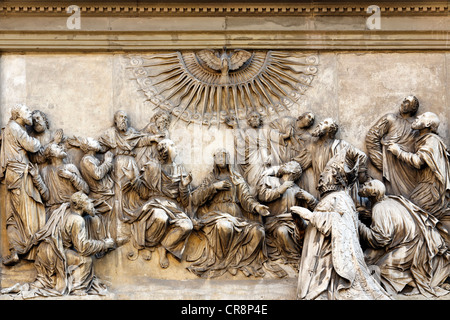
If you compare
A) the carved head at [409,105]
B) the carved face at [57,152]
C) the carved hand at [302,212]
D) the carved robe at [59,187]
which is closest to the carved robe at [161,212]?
the carved robe at [59,187]

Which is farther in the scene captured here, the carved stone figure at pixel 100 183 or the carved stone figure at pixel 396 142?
the carved stone figure at pixel 396 142

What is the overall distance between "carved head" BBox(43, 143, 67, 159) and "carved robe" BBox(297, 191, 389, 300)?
2.73 meters

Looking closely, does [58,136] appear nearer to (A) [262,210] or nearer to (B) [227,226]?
(B) [227,226]

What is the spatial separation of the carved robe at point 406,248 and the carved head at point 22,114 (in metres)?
3.70

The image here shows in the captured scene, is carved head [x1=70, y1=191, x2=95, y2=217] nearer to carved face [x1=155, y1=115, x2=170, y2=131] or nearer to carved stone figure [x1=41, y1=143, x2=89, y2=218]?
carved stone figure [x1=41, y1=143, x2=89, y2=218]

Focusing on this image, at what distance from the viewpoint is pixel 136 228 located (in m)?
15.0

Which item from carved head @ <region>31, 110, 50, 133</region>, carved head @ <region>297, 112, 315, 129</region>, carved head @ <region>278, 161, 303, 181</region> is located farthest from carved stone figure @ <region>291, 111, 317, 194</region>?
carved head @ <region>31, 110, 50, 133</region>

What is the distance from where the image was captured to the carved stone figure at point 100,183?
15.1 metres

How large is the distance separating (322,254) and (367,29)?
2.76 metres

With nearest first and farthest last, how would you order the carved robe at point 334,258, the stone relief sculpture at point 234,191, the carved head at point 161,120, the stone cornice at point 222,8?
1. the carved robe at point 334,258
2. the stone relief sculpture at point 234,191
3. the carved head at point 161,120
4. the stone cornice at point 222,8

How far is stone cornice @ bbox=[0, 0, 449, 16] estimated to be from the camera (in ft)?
51.3

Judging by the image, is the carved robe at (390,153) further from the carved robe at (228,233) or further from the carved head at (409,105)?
the carved robe at (228,233)

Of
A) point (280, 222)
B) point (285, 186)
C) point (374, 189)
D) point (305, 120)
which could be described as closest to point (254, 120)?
point (305, 120)

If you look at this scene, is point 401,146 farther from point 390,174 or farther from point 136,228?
point 136,228
